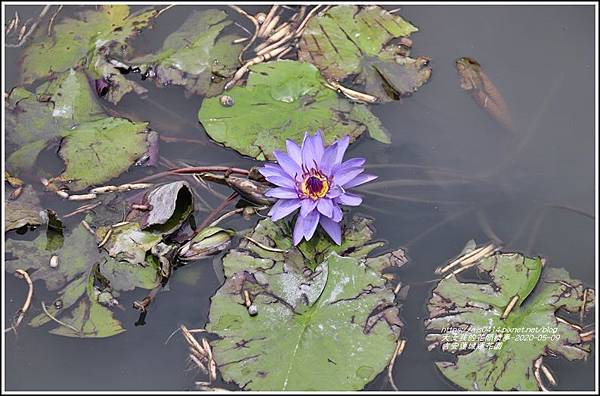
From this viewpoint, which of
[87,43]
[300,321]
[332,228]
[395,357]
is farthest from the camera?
[87,43]

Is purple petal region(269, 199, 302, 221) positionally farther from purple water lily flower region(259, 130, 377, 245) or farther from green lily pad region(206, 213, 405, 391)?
green lily pad region(206, 213, 405, 391)

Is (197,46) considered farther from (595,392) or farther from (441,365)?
(595,392)

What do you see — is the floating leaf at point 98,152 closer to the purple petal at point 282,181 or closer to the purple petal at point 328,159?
the purple petal at point 282,181

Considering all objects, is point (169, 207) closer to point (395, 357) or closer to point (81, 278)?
point (81, 278)

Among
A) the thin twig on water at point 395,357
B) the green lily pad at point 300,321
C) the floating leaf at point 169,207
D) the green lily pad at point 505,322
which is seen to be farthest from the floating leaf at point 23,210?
the green lily pad at point 505,322

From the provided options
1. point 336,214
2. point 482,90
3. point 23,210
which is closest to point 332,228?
point 336,214
